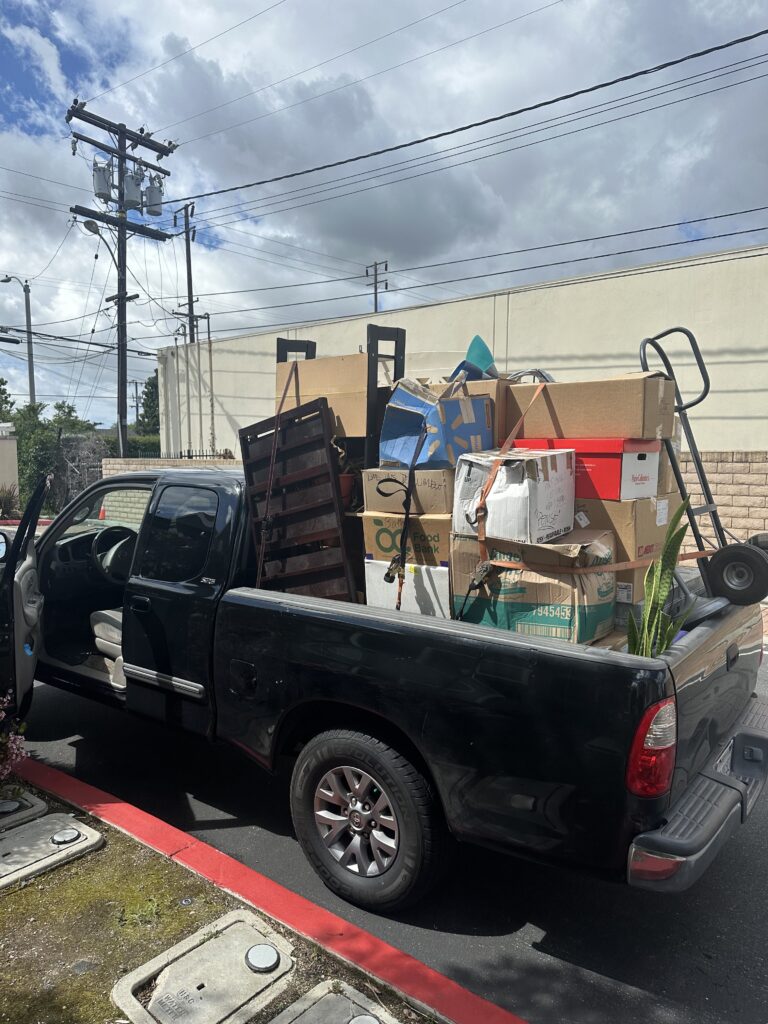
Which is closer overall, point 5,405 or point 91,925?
point 91,925

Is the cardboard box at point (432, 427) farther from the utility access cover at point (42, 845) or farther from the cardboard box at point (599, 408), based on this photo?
the utility access cover at point (42, 845)

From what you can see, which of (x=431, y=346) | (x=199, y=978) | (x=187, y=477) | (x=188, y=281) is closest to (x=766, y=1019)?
(x=199, y=978)

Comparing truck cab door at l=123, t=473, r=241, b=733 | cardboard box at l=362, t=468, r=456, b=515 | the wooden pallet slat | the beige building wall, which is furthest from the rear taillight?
the beige building wall

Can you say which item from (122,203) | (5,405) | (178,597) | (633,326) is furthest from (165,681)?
(5,405)

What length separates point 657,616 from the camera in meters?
2.49

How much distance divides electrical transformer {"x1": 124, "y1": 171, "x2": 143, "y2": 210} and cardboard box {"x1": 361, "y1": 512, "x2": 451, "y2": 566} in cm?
2275

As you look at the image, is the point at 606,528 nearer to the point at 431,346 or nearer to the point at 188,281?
the point at 431,346

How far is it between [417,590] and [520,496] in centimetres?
70

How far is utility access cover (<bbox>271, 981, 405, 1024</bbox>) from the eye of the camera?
7.10 ft

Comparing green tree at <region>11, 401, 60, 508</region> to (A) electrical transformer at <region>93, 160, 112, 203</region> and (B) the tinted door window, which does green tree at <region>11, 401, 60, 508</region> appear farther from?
(B) the tinted door window

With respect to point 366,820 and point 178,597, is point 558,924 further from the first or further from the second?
point 178,597

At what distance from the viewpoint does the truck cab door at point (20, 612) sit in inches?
138

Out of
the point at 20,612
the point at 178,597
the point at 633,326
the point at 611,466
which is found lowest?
the point at 20,612

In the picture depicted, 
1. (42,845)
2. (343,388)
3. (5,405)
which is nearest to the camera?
(42,845)
